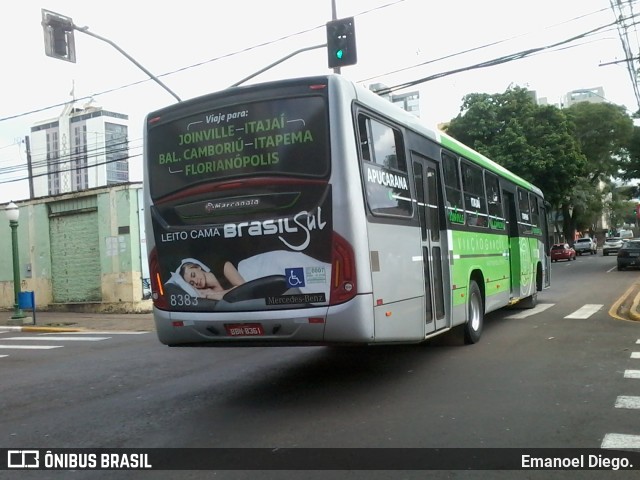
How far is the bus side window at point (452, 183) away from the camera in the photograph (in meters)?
8.62

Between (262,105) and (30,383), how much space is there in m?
5.39

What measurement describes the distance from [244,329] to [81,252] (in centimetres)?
1632

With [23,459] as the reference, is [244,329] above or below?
above

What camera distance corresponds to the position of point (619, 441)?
4.83m

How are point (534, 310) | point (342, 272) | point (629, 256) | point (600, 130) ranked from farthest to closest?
point (600, 130), point (629, 256), point (534, 310), point (342, 272)

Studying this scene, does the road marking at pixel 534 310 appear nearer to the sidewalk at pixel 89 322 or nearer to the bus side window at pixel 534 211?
the bus side window at pixel 534 211

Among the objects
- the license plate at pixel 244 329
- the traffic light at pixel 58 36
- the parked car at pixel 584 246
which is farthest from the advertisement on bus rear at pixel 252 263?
the parked car at pixel 584 246

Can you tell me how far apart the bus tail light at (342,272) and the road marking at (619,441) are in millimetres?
2450

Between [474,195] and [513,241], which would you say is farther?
[513,241]

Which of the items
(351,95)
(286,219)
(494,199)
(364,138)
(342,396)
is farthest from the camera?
(494,199)

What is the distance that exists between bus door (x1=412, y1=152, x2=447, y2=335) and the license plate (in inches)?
87.6

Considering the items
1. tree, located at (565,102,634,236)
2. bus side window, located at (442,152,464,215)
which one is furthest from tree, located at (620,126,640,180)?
bus side window, located at (442,152,464,215)

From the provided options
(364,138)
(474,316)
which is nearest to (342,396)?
(364,138)

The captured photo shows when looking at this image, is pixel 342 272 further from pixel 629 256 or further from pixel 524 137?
pixel 524 137
